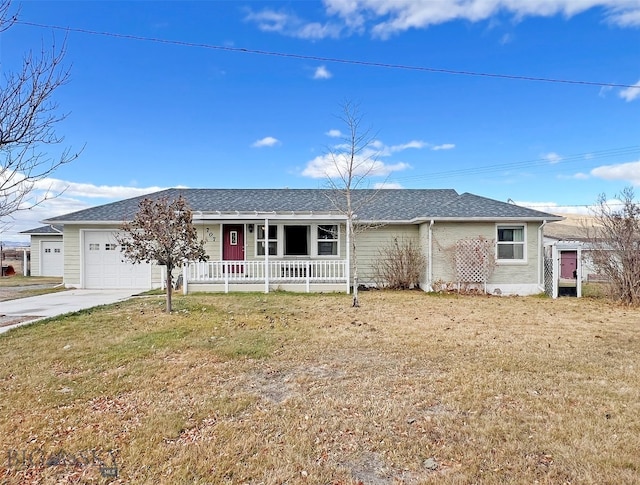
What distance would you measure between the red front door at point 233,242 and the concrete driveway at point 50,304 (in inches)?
137

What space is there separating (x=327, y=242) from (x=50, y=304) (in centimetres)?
912

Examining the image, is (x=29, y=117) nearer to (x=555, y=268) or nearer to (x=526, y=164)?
(x=555, y=268)

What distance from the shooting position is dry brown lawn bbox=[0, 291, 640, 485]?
268 cm

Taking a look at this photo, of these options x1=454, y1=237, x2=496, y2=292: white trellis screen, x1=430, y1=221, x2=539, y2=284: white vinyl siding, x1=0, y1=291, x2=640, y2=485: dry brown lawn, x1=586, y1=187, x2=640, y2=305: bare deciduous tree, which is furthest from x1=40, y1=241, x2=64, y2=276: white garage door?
x1=586, y1=187, x2=640, y2=305: bare deciduous tree

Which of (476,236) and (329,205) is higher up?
(329,205)

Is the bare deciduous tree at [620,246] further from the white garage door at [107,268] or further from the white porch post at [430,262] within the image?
the white garage door at [107,268]

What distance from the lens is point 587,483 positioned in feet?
8.11

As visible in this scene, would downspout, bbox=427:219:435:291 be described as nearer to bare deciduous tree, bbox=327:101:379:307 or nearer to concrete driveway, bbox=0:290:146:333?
bare deciduous tree, bbox=327:101:379:307

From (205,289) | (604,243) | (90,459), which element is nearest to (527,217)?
(604,243)

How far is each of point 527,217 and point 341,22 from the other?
9.59 m

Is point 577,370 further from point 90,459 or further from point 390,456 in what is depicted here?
point 90,459

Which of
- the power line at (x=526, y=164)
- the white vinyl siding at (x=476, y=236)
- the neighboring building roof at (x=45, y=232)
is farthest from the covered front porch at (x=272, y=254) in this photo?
the neighboring building roof at (x=45, y=232)

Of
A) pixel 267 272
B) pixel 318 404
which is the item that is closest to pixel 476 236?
pixel 267 272

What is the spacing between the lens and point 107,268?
1422cm
